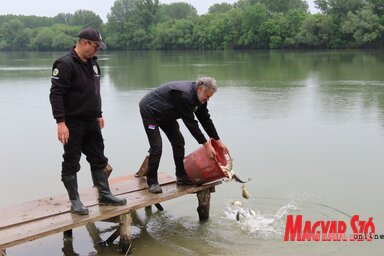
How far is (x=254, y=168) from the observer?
8148mm

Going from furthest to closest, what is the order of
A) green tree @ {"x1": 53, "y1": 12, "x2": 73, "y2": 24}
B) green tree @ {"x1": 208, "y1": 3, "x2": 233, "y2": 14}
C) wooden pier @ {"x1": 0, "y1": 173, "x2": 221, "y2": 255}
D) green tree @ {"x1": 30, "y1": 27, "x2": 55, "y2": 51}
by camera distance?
green tree @ {"x1": 53, "y1": 12, "x2": 73, "y2": 24} → green tree @ {"x1": 208, "y1": 3, "x2": 233, "y2": 14} → green tree @ {"x1": 30, "y1": 27, "x2": 55, "y2": 51} → wooden pier @ {"x1": 0, "y1": 173, "x2": 221, "y2": 255}

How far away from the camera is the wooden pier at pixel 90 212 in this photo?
14.6 feet

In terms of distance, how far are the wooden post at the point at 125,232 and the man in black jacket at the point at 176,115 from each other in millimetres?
593

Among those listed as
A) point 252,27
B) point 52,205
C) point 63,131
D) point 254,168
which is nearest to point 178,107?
point 63,131

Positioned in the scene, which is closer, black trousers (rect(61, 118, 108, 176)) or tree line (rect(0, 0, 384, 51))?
black trousers (rect(61, 118, 108, 176))

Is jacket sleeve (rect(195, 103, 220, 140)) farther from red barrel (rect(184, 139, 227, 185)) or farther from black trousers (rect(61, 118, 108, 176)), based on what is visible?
black trousers (rect(61, 118, 108, 176))

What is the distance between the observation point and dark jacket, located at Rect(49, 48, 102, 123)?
4527 millimetres

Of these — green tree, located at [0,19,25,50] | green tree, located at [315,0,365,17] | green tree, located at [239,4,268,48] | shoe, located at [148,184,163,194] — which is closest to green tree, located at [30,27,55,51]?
green tree, located at [0,19,25,50]

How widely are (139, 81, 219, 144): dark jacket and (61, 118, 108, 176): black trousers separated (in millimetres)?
806

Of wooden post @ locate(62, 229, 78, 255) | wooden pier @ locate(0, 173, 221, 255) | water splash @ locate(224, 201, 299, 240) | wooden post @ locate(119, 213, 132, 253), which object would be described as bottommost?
wooden post @ locate(62, 229, 78, 255)

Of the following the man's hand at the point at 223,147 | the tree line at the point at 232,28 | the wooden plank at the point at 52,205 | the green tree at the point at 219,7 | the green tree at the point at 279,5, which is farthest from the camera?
the green tree at the point at 219,7

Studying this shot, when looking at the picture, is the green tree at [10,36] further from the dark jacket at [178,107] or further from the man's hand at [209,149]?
the man's hand at [209,149]

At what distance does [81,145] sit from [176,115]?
1.15 metres

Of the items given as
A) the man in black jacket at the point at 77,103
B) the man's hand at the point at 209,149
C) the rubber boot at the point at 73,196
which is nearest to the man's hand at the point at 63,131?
the man in black jacket at the point at 77,103
